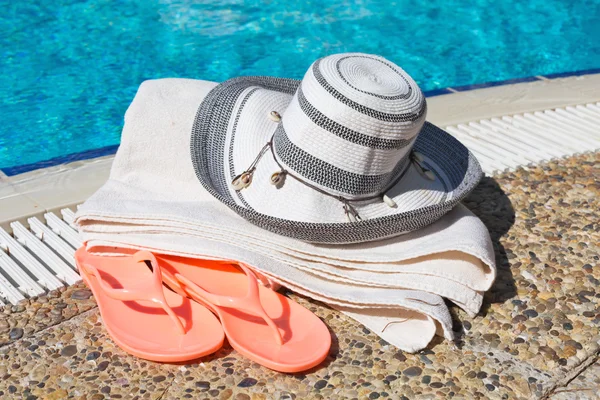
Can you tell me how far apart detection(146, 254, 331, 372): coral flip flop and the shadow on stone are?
574mm

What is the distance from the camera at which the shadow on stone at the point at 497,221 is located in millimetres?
2479

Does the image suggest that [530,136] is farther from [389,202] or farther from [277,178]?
[277,178]

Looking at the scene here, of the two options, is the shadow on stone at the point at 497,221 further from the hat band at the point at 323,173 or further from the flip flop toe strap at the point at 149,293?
the flip flop toe strap at the point at 149,293

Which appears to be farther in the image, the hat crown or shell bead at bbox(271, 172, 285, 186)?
shell bead at bbox(271, 172, 285, 186)

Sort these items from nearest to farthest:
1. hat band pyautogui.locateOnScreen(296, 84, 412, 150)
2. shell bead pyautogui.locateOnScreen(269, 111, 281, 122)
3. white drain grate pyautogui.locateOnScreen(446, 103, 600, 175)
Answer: hat band pyautogui.locateOnScreen(296, 84, 412, 150)
shell bead pyautogui.locateOnScreen(269, 111, 281, 122)
white drain grate pyautogui.locateOnScreen(446, 103, 600, 175)

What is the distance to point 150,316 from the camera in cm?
223

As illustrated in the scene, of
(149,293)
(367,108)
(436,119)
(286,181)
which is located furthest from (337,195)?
(436,119)

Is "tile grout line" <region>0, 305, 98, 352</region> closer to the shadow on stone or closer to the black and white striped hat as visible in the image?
the black and white striped hat

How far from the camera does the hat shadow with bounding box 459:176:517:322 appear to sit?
2476mm

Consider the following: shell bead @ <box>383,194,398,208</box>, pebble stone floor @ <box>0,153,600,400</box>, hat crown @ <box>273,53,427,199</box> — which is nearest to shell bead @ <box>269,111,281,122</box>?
hat crown @ <box>273,53,427,199</box>

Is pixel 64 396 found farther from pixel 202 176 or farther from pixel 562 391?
pixel 562 391

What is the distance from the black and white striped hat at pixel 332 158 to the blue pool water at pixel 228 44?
6.00 ft

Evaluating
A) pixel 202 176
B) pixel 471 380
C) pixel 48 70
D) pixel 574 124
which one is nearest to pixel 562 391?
pixel 471 380

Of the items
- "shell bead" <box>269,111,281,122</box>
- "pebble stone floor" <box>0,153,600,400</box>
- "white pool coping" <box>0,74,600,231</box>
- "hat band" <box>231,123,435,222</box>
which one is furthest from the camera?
"white pool coping" <box>0,74,600,231</box>
